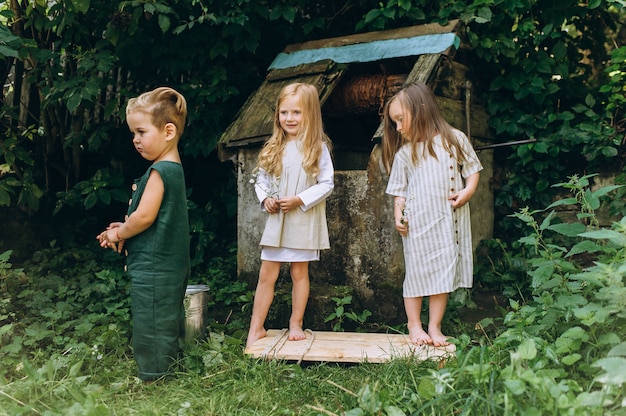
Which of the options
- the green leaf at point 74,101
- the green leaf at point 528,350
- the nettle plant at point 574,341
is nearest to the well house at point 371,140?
the green leaf at point 74,101

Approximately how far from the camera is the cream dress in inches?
139

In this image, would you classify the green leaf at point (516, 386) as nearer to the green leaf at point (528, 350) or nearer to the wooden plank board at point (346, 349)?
the green leaf at point (528, 350)

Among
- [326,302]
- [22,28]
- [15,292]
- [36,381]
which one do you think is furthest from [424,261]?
[22,28]

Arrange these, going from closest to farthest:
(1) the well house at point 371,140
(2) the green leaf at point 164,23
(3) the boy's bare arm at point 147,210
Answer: (3) the boy's bare arm at point 147,210
(1) the well house at point 371,140
(2) the green leaf at point 164,23

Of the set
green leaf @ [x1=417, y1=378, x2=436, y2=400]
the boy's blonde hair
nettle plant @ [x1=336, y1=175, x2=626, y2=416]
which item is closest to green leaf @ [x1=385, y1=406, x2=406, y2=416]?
nettle plant @ [x1=336, y1=175, x2=626, y2=416]

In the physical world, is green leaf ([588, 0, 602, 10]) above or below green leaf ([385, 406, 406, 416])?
above

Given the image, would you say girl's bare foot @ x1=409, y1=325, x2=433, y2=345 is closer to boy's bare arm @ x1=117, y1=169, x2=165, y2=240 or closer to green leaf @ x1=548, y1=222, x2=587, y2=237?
green leaf @ x1=548, y1=222, x2=587, y2=237

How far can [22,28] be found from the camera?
5391mm

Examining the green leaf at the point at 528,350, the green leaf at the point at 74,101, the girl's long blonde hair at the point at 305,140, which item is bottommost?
the green leaf at the point at 528,350

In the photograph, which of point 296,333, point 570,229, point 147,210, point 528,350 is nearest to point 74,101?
point 147,210

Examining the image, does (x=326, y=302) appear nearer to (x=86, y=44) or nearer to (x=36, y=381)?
(x=36, y=381)

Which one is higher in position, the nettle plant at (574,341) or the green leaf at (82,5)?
the green leaf at (82,5)

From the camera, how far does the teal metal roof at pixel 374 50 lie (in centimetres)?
446

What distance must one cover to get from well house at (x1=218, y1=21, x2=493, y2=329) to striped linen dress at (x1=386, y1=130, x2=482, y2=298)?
0.55 metres
